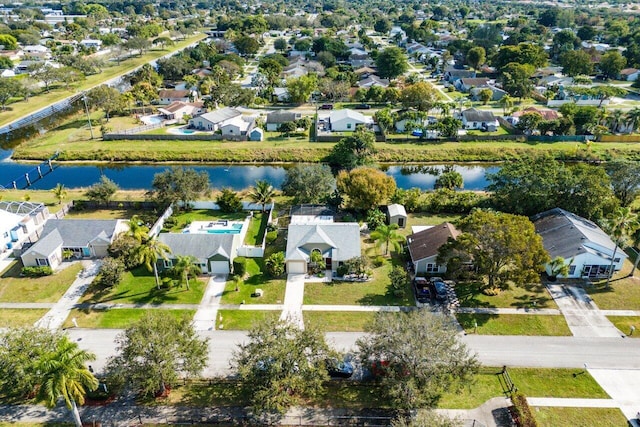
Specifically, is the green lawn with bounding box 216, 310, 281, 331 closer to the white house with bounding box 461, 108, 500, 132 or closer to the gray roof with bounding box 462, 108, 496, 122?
the white house with bounding box 461, 108, 500, 132

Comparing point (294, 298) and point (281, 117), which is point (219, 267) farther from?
point (281, 117)

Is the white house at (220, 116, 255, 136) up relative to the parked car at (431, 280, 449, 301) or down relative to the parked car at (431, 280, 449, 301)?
up

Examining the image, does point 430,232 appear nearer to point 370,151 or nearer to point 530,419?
point 530,419

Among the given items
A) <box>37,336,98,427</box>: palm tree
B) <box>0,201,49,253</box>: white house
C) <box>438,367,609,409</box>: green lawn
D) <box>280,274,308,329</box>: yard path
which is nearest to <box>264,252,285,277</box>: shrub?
<box>280,274,308,329</box>: yard path

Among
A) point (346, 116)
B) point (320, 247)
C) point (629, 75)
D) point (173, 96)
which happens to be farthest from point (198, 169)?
point (629, 75)

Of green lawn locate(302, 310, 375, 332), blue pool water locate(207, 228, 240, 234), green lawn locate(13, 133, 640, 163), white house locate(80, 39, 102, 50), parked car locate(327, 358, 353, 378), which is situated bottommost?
green lawn locate(13, 133, 640, 163)

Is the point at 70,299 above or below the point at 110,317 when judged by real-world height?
below
